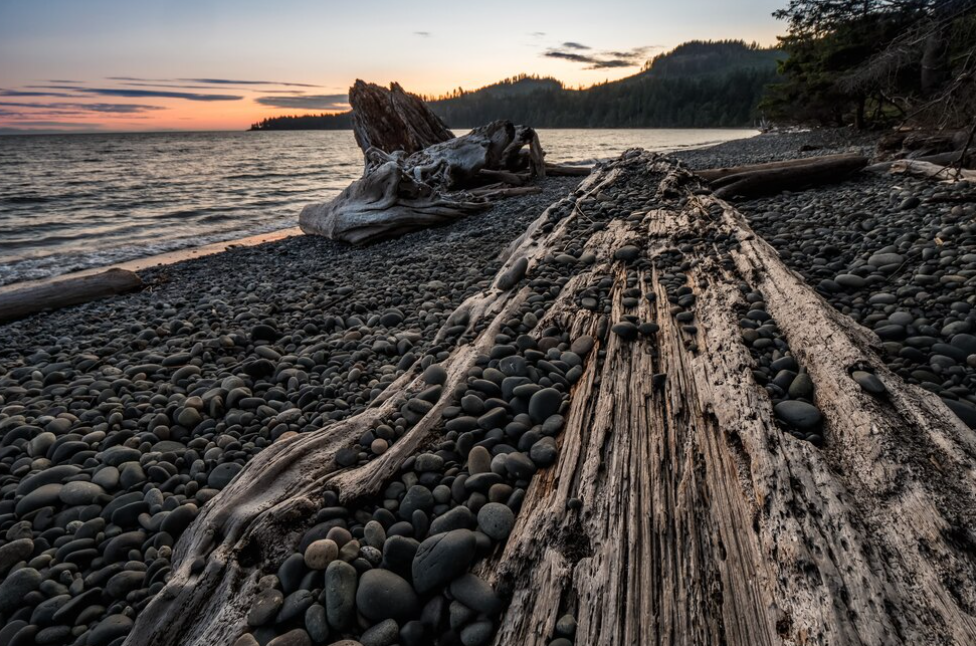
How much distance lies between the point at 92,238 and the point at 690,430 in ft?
48.4

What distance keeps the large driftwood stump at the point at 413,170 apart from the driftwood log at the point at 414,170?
0.02 meters

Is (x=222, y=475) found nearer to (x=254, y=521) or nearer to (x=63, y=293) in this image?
(x=254, y=521)

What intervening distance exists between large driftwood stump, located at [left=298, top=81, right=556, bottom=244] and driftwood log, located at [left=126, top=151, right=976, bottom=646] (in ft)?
23.0

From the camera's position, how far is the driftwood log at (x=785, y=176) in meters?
7.32

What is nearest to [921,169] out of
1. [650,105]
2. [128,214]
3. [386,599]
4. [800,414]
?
[800,414]

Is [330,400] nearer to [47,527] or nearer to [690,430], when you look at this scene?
[47,527]

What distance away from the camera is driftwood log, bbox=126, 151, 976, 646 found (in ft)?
4.20

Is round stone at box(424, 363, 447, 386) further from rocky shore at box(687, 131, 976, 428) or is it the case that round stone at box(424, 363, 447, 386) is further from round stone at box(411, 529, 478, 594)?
rocky shore at box(687, 131, 976, 428)

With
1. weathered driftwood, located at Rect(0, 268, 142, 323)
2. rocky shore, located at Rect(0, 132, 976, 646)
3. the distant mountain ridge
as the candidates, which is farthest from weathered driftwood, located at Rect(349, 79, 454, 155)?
the distant mountain ridge

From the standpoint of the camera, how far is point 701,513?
1.60m

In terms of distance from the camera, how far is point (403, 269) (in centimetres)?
644

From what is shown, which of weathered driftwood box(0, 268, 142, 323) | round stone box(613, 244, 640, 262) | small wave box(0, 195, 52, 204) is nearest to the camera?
A: round stone box(613, 244, 640, 262)

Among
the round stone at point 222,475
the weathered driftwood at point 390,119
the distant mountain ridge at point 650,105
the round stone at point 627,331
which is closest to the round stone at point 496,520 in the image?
the round stone at point 627,331

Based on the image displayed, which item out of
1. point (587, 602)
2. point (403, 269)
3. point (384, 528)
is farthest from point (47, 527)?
point (403, 269)
